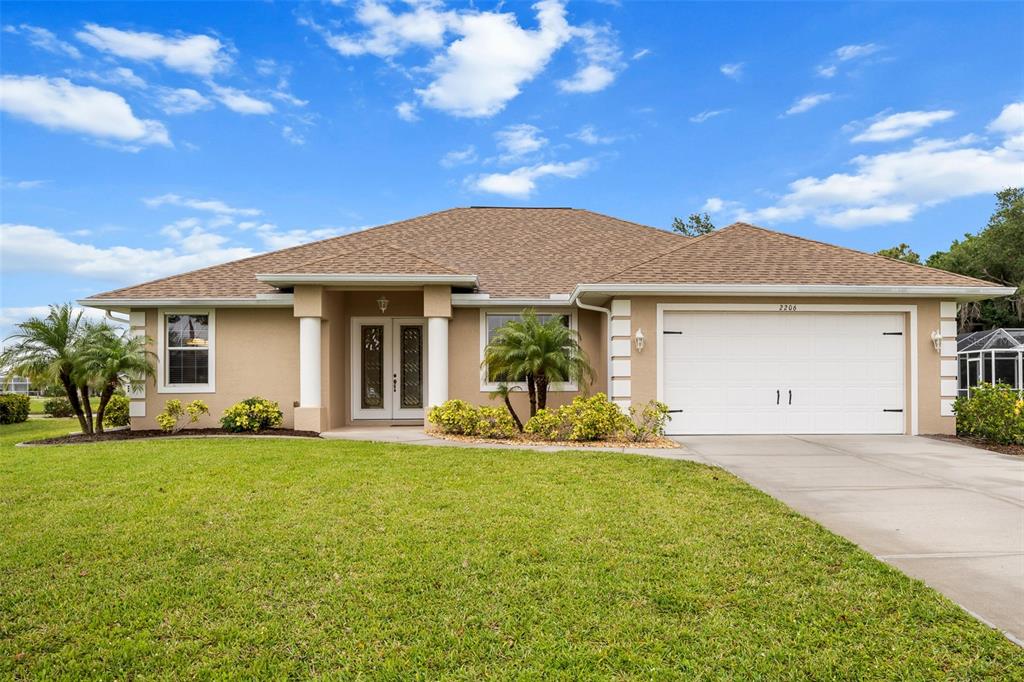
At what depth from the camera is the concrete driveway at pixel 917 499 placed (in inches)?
152

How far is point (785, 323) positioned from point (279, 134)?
13.4 meters

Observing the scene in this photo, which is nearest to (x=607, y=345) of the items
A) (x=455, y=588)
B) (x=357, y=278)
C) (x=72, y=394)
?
(x=357, y=278)

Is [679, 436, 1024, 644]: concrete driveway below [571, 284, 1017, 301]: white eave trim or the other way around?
below

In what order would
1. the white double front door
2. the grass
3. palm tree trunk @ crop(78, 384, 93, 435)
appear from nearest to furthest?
the grass < palm tree trunk @ crop(78, 384, 93, 435) < the white double front door

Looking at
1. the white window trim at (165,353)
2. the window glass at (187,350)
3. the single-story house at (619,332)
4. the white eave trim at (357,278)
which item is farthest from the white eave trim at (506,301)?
the window glass at (187,350)

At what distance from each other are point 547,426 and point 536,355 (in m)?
1.33

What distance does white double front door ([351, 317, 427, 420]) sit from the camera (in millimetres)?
13375

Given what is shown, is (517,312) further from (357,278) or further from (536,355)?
(357,278)

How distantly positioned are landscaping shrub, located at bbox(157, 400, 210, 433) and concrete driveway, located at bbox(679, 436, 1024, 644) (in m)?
9.72

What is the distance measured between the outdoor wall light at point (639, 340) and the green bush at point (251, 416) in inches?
293

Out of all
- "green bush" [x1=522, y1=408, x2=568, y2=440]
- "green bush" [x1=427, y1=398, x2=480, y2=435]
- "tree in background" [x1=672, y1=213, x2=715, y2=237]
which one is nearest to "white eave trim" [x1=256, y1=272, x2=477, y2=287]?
"green bush" [x1=427, y1=398, x2=480, y2=435]

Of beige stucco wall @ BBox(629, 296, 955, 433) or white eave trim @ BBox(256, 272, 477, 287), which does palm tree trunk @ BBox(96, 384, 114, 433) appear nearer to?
white eave trim @ BBox(256, 272, 477, 287)

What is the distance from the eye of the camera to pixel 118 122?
43.1 feet

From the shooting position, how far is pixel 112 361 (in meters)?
10.8
